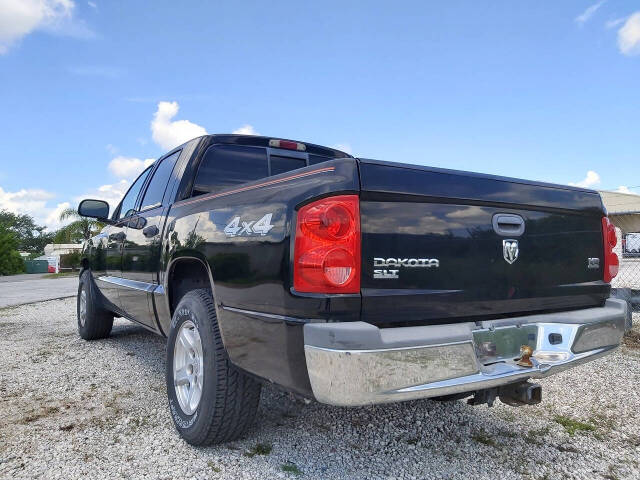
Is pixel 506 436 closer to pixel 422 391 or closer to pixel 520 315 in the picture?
pixel 520 315

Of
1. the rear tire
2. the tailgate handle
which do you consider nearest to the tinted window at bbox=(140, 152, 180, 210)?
the rear tire

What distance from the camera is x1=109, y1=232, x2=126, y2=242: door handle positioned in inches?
170

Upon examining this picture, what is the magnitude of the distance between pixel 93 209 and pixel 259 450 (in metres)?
3.12

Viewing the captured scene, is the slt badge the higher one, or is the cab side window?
the cab side window

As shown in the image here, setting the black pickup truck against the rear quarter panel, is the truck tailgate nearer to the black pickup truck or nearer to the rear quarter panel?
the black pickup truck

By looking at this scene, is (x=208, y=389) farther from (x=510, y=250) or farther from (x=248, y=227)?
(x=510, y=250)

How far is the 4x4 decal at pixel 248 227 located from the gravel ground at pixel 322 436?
116 cm

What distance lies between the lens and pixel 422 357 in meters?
1.89

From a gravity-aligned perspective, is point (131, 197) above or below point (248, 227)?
above

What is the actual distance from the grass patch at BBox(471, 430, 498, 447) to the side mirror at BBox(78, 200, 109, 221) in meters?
3.78

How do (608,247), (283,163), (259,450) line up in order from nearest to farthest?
(259,450)
(608,247)
(283,163)

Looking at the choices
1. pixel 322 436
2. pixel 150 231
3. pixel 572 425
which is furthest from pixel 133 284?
pixel 572 425

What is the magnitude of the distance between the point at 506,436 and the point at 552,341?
2.82ft

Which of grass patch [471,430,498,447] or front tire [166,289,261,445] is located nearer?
front tire [166,289,261,445]
